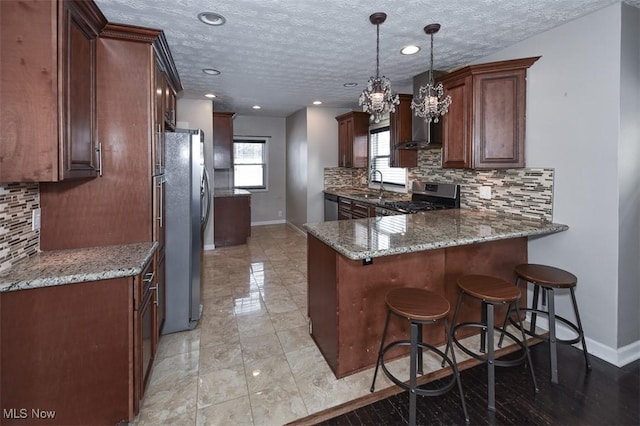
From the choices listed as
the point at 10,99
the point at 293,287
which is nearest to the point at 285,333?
the point at 293,287

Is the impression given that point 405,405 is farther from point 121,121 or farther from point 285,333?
point 121,121

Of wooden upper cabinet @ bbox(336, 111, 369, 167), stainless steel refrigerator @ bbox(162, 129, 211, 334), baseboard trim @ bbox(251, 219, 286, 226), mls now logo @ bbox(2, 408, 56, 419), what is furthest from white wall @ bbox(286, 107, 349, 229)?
mls now logo @ bbox(2, 408, 56, 419)

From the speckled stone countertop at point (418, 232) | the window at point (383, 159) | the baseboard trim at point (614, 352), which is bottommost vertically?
the baseboard trim at point (614, 352)

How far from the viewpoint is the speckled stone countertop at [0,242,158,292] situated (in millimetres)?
1452

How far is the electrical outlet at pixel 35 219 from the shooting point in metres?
Answer: 1.82

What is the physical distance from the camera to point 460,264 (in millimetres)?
2477

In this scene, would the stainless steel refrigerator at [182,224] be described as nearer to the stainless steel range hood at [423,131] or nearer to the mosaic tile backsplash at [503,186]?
the stainless steel range hood at [423,131]

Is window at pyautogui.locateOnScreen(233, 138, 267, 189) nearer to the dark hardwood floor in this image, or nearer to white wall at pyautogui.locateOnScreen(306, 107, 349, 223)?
white wall at pyautogui.locateOnScreen(306, 107, 349, 223)

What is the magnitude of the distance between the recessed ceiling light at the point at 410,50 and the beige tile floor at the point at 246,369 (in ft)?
8.62

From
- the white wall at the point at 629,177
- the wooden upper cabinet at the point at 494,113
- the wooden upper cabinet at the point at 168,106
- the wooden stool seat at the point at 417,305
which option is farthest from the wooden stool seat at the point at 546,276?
the wooden upper cabinet at the point at 168,106

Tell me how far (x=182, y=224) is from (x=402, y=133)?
2.92 m

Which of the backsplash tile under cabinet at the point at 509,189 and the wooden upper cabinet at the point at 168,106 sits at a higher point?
the wooden upper cabinet at the point at 168,106

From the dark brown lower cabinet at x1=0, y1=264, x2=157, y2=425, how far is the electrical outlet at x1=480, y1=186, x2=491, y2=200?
3.07 m

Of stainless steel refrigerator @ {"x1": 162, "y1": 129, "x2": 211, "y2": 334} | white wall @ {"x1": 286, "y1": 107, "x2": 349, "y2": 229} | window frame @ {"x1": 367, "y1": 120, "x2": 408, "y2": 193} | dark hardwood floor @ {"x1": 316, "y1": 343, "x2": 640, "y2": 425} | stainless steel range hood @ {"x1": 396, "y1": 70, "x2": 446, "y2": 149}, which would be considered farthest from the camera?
white wall @ {"x1": 286, "y1": 107, "x2": 349, "y2": 229}
